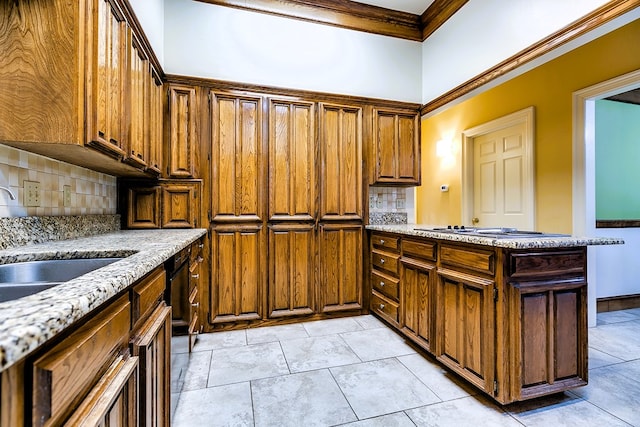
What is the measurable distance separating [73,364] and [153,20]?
268 cm

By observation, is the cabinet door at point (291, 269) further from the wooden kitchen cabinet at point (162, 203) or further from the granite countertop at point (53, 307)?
the granite countertop at point (53, 307)

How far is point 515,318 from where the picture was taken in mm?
1590

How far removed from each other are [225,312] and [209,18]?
2.70 metres

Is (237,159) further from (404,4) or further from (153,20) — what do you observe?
(404,4)

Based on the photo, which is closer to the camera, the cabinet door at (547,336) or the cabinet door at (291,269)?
the cabinet door at (547,336)

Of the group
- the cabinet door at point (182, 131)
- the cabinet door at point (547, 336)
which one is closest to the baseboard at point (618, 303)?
the cabinet door at point (547, 336)

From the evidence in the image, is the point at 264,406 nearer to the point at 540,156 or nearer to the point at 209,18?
the point at 209,18

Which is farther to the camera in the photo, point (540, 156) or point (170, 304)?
point (540, 156)

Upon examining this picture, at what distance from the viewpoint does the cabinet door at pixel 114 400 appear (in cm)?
63

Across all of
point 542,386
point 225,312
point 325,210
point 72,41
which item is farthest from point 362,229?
point 72,41

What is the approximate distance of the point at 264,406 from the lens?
5.53 feet

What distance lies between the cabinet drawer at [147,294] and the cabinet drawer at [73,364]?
0.11m

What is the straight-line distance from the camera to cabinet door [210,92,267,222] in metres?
2.72

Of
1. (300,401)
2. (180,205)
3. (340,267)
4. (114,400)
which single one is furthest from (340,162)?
(114,400)
